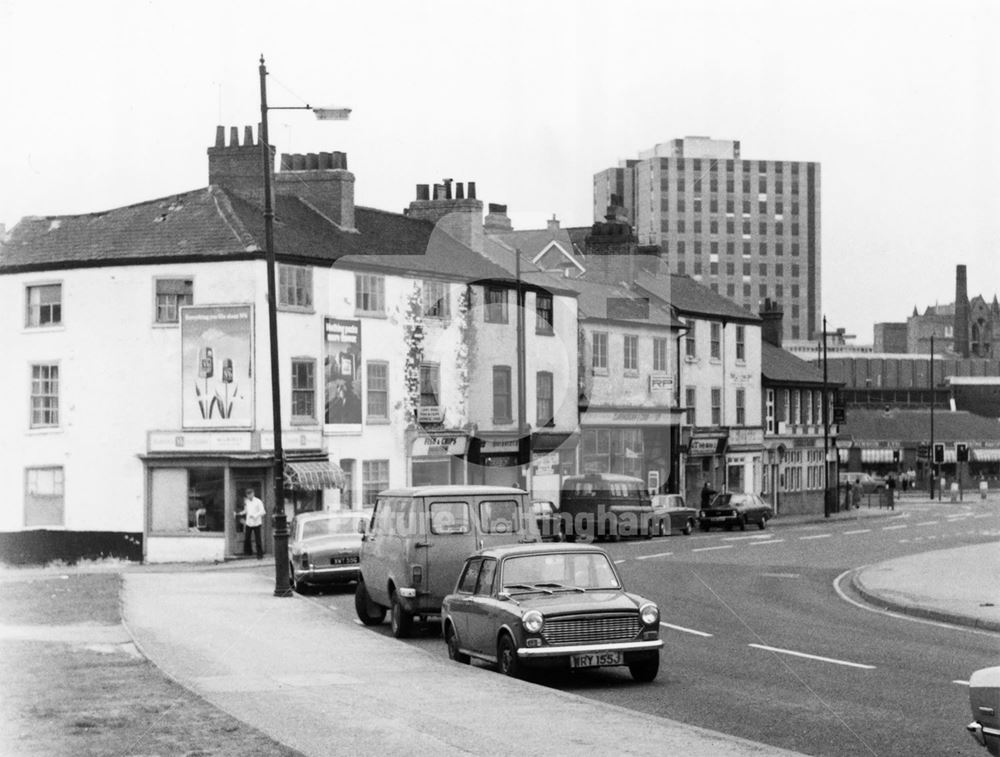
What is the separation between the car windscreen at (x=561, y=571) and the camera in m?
Answer: 16.4

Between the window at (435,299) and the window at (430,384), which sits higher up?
the window at (435,299)

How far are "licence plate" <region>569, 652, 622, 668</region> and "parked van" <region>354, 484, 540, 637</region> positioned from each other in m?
5.31

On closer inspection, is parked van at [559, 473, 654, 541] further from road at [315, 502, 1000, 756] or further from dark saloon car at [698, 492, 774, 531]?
road at [315, 502, 1000, 756]

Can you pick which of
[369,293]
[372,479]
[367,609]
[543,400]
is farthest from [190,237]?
[367,609]

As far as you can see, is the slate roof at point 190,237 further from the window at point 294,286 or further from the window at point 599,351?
the window at point 599,351

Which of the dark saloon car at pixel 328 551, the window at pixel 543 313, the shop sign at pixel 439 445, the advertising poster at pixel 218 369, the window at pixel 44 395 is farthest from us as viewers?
the window at pixel 543 313

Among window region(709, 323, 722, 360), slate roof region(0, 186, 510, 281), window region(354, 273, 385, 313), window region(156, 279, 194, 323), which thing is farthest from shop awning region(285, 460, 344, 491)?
window region(709, 323, 722, 360)

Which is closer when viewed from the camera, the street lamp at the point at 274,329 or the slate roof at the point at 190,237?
the street lamp at the point at 274,329

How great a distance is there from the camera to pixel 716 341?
68375 mm

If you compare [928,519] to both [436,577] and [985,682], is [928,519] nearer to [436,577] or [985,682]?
[436,577]

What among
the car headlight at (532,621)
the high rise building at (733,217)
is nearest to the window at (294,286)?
the car headlight at (532,621)

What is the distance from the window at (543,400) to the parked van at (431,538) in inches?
1241

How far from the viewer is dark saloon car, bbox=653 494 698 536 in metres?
49.7

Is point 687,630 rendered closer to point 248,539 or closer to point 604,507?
point 248,539
